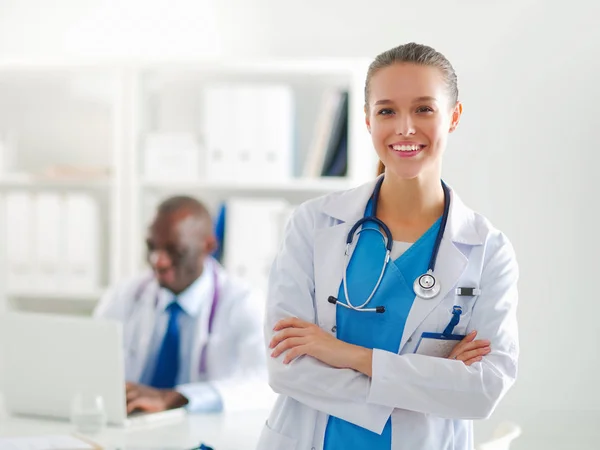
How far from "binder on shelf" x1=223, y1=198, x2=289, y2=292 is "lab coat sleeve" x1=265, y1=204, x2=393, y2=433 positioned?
155 cm

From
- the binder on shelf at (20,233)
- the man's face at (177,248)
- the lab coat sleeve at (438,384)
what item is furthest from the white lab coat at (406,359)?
the binder on shelf at (20,233)

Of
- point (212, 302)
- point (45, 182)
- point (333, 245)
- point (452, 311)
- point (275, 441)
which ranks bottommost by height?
point (275, 441)

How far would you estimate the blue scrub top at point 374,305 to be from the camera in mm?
1507

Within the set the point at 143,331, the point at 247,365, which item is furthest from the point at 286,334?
the point at 143,331

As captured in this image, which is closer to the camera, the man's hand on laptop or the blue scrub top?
the blue scrub top

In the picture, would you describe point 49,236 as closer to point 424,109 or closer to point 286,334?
point 286,334

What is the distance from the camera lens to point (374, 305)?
59.5 inches

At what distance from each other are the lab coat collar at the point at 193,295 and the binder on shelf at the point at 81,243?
22.2 inches

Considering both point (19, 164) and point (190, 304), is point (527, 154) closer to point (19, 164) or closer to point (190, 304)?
point (190, 304)

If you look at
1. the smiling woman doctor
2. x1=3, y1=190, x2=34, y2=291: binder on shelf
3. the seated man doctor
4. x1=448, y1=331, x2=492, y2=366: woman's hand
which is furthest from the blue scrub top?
x1=3, y1=190, x2=34, y2=291: binder on shelf

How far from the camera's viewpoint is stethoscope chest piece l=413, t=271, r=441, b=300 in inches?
59.2

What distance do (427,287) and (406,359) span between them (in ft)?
0.44

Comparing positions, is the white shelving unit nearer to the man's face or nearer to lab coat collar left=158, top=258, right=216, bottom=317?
the man's face

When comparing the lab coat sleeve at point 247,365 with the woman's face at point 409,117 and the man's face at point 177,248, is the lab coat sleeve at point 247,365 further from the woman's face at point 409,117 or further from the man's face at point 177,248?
the woman's face at point 409,117
